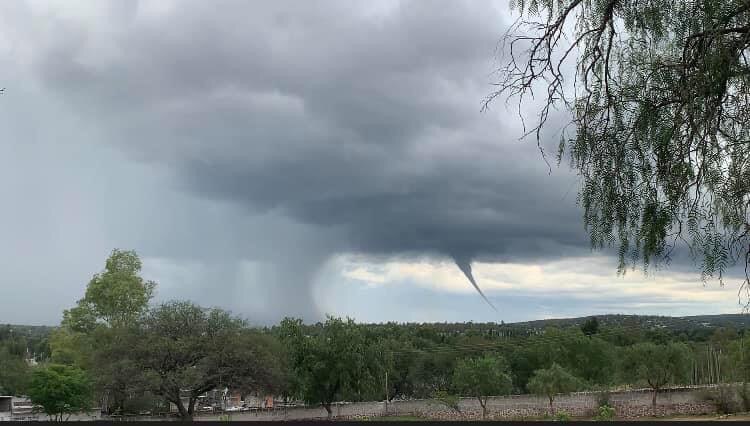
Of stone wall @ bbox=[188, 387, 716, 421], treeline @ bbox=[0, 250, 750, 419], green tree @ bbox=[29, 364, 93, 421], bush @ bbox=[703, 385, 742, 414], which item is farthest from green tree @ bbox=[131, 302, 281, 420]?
bush @ bbox=[703, 385, 742, 414]

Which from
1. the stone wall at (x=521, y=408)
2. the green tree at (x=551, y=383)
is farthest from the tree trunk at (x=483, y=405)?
the green tree at (x=551, y=383)

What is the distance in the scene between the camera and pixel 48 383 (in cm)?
3816

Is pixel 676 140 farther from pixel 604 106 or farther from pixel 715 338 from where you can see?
pixel 715 338

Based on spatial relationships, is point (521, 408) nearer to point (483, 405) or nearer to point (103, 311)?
point (483, 405)

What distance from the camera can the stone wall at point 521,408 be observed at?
3866cm

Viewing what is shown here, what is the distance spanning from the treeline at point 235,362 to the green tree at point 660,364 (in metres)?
0.08

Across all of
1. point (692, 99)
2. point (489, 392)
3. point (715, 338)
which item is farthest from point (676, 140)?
point (715, 338)

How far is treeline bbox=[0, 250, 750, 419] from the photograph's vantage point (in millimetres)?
35344

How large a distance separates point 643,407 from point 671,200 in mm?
39128

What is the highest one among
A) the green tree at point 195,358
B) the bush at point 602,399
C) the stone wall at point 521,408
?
the green tree at point 195,358

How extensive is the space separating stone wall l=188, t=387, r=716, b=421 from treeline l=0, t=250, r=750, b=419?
0.86 metres

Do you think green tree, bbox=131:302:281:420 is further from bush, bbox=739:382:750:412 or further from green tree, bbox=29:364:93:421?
bush, bbox=739:382:750:412

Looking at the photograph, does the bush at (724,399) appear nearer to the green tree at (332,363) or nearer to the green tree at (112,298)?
the green tree at (332,363)

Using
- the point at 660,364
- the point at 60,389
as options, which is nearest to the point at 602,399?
the point at 660,364
